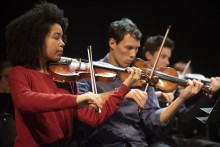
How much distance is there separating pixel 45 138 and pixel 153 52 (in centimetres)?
194

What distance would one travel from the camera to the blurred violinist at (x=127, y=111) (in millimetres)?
2285

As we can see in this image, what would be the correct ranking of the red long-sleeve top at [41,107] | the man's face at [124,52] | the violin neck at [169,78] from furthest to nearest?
the violin neck at [169,78] → the man's face at [124,52] → the red long-sleeve top at [41,107]

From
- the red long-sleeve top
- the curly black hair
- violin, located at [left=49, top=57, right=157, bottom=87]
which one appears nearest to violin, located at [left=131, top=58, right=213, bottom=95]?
violin, located at [left=49, top=57, right=157, bottom=87]

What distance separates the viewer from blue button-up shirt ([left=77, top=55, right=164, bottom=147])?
228 cm

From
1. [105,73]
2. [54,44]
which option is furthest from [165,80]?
[54,44]

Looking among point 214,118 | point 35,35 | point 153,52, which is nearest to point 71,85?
point 35,35

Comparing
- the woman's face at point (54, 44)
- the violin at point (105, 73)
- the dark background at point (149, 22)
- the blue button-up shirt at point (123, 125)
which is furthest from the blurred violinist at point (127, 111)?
the dark background at point (149, 22)

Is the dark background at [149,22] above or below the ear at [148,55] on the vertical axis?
above

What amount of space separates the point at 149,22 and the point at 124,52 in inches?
68.8

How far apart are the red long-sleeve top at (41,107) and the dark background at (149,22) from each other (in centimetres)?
172

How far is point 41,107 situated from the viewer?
62.6 inches

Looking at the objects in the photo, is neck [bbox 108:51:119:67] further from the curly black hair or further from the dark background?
the dark background

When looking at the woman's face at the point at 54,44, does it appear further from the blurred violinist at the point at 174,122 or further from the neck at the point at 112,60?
the blurred violinist at the point at 174,122

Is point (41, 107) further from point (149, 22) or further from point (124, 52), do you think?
point (149, 22)
